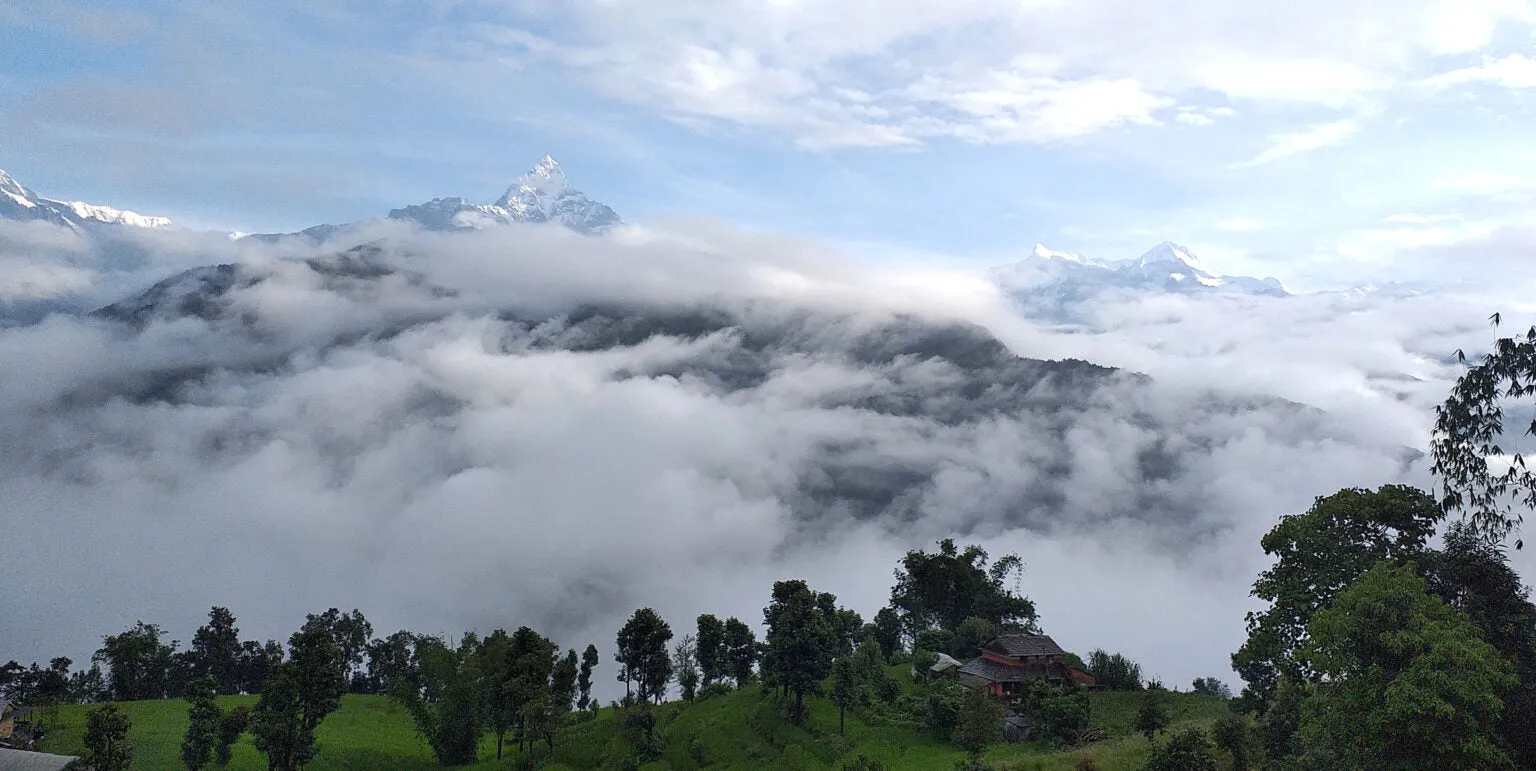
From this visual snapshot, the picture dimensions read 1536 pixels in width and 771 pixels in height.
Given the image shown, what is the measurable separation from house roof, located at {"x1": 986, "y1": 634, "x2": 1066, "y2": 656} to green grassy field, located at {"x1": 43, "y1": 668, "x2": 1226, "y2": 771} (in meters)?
8.32

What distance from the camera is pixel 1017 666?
8462 cm

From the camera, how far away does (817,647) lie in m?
72.2

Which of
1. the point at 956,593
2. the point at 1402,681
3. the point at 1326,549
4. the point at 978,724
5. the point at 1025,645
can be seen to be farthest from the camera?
the point at 956,593

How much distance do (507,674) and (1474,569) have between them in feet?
217

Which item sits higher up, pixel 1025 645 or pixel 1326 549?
pixel 1326 549

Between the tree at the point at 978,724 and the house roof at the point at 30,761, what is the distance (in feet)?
196

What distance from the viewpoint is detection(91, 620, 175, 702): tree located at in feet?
326

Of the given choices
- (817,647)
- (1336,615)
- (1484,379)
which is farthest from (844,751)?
(1484,379)

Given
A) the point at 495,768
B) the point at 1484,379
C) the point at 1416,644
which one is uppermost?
the point at 1484,379

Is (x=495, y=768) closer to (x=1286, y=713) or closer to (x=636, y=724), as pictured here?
(x=636, y=724)

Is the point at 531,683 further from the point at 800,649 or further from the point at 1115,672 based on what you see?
the point at 1115,672

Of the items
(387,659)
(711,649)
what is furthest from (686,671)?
(387,659)

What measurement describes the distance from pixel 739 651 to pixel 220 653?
76970 millimetres

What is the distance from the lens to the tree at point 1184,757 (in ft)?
136
